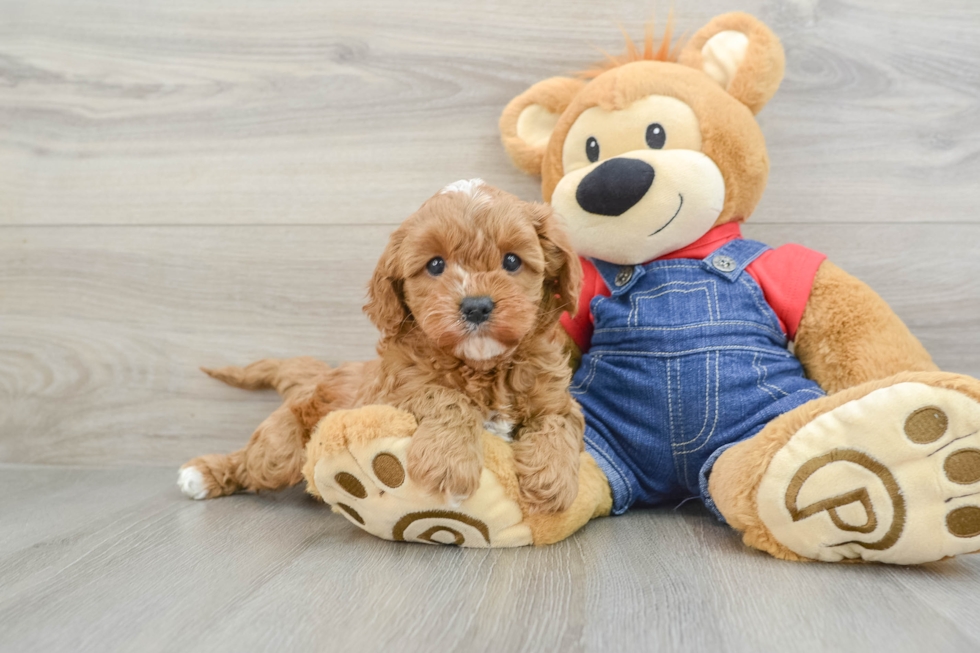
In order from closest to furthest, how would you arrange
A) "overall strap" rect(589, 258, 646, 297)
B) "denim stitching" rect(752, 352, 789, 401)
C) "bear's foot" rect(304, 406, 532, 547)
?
1. "bear's foot" rect(304, 406, 532, 547)
2. "denim stitching" rect(752, 352, 789, 401)
3. "overall strap" rect(589, 258, 646, 297)

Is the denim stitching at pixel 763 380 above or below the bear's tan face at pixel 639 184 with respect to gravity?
below

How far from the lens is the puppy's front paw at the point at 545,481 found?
0.97 metres

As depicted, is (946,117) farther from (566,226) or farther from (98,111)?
(98,111)

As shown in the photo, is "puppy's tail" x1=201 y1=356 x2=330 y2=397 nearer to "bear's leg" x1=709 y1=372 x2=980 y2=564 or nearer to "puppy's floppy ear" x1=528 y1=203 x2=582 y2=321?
"puppy's floppy ear" x1=528 y1=203 x2=582 y2=321

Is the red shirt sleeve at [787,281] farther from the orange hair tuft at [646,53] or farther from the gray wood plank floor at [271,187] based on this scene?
the orange hair tuft at [646,53]

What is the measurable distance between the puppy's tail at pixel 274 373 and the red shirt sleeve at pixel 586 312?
1.84 ft

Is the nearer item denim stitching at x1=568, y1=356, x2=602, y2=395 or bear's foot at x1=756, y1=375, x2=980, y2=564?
bear's foot at x1=756, y1=375, x2=980, y2=564

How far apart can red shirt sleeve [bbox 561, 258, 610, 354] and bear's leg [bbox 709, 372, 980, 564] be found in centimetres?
45

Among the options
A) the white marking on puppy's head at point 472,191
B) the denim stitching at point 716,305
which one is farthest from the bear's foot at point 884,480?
the white marking on puppy's head at point 472,191

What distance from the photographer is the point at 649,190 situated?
1.15 metres

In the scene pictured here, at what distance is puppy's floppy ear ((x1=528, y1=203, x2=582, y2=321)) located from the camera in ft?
→ 3.45

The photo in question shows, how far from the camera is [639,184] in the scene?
114cm

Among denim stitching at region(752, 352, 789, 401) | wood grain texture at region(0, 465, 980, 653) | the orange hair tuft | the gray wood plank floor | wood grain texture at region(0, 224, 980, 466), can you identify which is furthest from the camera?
wood grain texture at region(0, 224, 980, 466)

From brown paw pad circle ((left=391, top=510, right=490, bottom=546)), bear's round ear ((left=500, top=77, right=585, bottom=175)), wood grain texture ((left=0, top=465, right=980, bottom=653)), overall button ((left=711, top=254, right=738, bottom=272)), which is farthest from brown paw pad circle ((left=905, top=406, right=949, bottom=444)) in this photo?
bear's round ear ((left=500, top=77, right=585, bottom=175))
